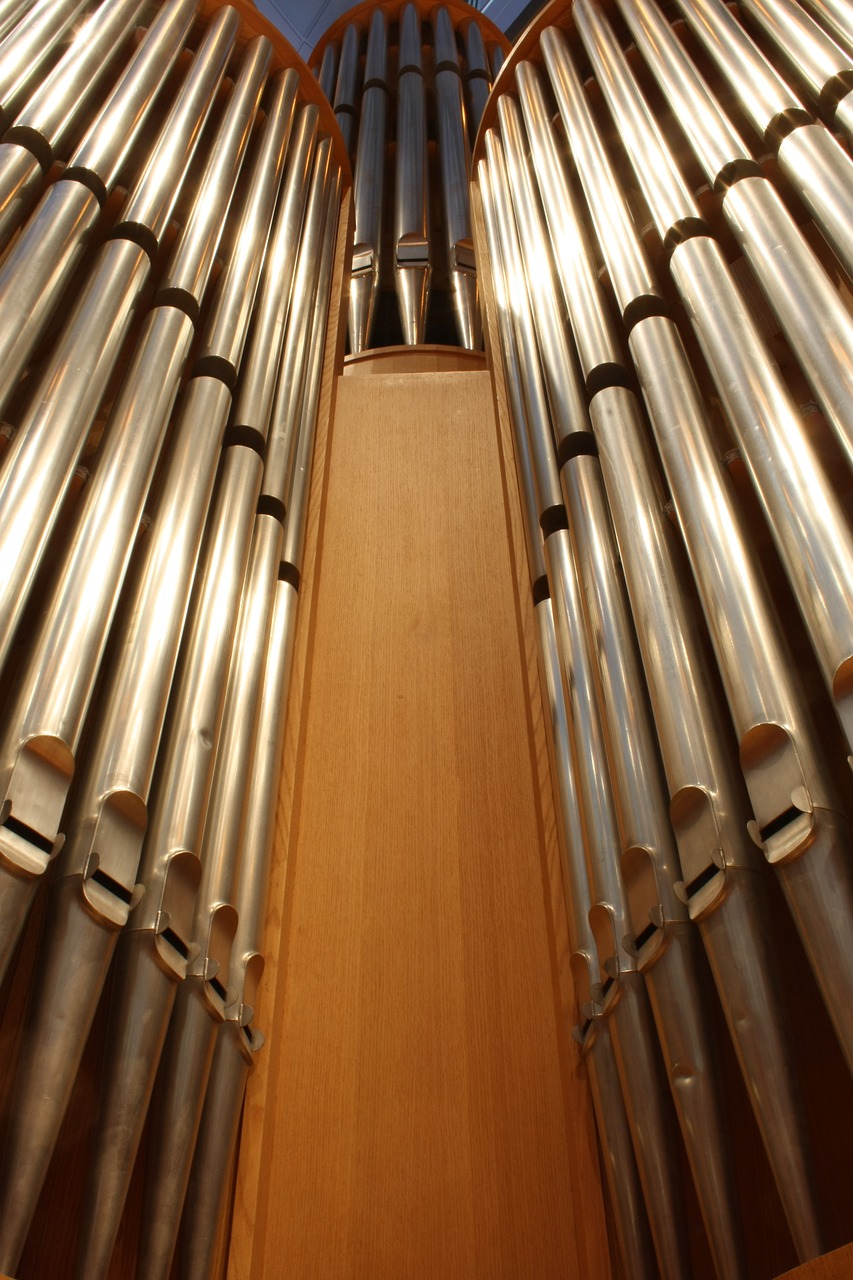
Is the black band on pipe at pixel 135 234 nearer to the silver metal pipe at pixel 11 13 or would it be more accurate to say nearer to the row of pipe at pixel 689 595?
the silver metal pipe at pixel 11 13

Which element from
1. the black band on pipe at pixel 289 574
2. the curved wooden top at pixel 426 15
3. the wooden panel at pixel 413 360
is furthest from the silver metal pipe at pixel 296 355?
the curved wooden top at pixel 426 15

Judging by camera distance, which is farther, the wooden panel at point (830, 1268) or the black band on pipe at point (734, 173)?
the black band on pipe at point (734, 173)

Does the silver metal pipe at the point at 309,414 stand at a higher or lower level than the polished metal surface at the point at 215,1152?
higher

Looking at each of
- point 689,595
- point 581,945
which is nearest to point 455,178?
point 689,595

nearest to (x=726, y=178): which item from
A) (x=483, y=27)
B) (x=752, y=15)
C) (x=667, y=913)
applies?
(x=752, y=15)

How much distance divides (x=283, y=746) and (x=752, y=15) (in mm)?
2417

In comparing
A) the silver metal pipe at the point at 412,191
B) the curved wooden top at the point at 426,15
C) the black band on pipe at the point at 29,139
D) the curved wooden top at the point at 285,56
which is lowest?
the black band on pipe at the point at 29,139

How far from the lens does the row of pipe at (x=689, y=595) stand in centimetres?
153

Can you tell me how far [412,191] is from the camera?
4.94m

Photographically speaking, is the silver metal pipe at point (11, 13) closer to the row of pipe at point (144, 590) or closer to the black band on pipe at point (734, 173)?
the row of pipe at point (144, 590)

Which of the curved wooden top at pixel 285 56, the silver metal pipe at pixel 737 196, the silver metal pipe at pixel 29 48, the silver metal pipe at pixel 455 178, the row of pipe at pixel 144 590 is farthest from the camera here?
the silver metal pipe at pixel 455 178

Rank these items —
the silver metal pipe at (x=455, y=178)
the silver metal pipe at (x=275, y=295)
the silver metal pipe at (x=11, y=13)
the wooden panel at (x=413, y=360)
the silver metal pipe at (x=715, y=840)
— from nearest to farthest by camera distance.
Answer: the silver metal pipe at (x=715, y=840)
the silver metal pipe at (x=275, y=295)
the silver metal pipe at (x=11, y=13)
the wooden panel at (x=413, y=360)
the silver metal pipe at (x=455, y=178)

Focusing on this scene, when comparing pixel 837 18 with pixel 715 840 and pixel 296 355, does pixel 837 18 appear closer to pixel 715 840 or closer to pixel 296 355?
pixel 296 355

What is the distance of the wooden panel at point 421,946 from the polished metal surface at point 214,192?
27.4 inches
